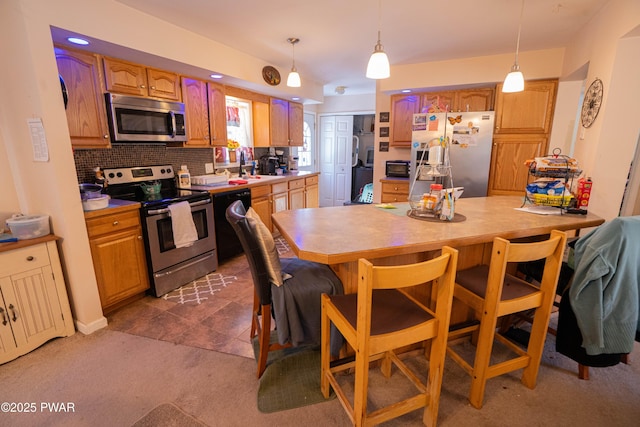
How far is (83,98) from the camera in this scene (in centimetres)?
232

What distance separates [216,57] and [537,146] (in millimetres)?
3878

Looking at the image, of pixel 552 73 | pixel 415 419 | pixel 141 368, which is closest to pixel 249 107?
pixel 141 368

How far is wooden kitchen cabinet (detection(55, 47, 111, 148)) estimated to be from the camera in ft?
7.31

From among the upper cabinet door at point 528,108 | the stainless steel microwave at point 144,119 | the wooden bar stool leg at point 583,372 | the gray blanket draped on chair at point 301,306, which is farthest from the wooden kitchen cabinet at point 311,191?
the wooden bar stool leg at point 583,372

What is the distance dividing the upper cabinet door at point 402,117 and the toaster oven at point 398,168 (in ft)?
0.84

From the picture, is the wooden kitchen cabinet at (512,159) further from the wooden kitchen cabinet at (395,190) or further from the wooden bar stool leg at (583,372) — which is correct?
the wooden bar stool leg at (583,372)

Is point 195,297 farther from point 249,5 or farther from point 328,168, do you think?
point 328,168

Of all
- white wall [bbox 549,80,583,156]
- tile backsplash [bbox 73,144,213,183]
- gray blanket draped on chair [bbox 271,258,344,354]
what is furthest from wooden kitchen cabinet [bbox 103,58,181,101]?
white wall [bbox 549,80,583,156]

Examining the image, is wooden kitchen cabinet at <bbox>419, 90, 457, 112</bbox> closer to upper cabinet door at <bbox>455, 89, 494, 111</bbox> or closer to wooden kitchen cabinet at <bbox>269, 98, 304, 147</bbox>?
upper cabinet door at <bbox>455, 89, 494, 111</bbox>

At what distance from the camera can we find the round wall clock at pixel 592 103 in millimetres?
2398

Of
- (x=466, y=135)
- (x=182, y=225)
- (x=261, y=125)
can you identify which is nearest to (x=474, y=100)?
(x=466, y=135)

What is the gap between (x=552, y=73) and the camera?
3.47 m

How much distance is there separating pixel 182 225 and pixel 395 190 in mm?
2957

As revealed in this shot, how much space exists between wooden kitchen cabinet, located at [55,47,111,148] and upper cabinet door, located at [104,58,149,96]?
0.07 metres
